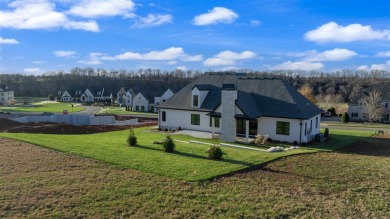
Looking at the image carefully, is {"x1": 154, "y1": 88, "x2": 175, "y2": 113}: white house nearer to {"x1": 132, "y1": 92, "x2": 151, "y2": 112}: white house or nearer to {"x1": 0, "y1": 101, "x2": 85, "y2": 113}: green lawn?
{"x1": 132, "y1": 92, "x2": 151, "y2": 112}: white house

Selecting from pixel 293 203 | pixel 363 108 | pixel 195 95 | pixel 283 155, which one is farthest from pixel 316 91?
pixel 293 203

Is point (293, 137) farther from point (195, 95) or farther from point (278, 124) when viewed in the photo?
point (195, 95)

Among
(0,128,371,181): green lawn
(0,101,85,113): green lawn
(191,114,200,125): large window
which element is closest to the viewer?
(0,128,371,181): green lawn

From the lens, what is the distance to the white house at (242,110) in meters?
26.7

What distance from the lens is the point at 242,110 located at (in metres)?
27.1

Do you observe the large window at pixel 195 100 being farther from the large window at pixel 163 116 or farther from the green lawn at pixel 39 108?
the green lawn at pixel 39 108

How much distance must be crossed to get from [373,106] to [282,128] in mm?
36587

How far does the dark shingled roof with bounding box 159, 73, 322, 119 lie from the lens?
1089 inches

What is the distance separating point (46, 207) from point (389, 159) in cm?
2000

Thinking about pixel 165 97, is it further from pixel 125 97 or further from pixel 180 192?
pixel 180 192

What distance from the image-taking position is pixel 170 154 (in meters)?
19.2

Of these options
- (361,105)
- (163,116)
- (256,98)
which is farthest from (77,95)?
(256,98)

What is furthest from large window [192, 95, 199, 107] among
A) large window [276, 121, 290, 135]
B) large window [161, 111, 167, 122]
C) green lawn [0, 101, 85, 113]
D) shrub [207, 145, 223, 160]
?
green lawn [0, 101, 85, 113]

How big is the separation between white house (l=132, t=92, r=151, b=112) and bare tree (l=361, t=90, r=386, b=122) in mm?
42687
